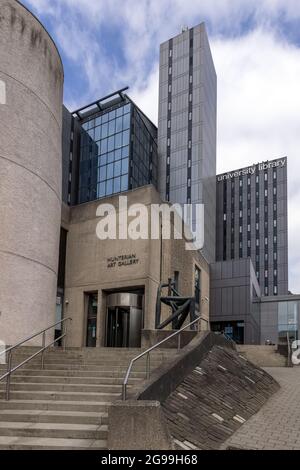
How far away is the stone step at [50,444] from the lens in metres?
7.37

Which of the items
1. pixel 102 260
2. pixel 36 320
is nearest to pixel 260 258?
pixel 102 260

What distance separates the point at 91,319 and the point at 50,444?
2009 centimetres

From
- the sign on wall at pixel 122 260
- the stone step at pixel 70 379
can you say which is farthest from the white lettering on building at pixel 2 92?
the stone step at pixel 70 379

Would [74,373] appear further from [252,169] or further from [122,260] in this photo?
[252,169]

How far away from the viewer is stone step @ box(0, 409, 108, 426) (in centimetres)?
838

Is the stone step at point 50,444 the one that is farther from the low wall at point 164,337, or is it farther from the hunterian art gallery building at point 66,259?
the hunterian art gallery building at point 66,259

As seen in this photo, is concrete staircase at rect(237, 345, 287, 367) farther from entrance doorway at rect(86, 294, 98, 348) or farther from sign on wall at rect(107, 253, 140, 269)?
entrance doorway at rect(86, 294, 98, 348)

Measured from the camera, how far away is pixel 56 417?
852cm

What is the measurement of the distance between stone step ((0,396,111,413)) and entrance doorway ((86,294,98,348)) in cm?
1739

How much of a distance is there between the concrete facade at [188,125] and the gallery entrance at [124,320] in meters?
51.0

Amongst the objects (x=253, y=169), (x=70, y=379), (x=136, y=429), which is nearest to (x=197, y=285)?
(x=70, y=379)

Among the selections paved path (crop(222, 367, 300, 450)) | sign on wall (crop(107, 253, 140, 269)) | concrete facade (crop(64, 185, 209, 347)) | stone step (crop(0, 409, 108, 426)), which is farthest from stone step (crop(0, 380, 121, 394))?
sign on wall (crop(107, 253, 140, 269))

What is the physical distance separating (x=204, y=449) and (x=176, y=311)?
886 cm

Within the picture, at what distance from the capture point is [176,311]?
1641cm
